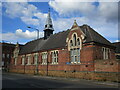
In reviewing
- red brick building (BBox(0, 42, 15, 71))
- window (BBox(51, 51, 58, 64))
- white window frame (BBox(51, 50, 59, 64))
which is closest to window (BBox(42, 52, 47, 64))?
white window frame (BBox(51, 50, 59, 64))

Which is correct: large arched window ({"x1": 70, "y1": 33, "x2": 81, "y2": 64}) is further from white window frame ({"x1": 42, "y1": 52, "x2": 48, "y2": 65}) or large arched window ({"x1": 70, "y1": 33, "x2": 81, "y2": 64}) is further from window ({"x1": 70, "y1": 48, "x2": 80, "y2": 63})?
white window frame ({"x1": 42, "y1": 52, "x2": 48, "y2": 65})

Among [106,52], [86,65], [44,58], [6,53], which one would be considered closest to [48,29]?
[44,58]

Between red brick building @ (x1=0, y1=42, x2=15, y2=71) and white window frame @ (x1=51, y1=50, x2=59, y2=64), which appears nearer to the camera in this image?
white window frame @ (x1=51, y1=50, x2=59, y2=64)

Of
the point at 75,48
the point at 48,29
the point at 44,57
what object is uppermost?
the point at 48,29

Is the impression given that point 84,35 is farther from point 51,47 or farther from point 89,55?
point 51,47

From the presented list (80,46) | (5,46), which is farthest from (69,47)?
(5,46)

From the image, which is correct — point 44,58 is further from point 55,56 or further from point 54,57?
point 55,56

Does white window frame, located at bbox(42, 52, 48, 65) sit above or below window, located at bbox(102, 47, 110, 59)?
below

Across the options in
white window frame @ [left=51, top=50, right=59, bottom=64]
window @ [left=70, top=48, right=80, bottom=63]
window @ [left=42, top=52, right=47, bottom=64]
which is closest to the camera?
window @ [left=70, top=48, right=80, bottom=63]

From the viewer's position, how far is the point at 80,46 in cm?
2423

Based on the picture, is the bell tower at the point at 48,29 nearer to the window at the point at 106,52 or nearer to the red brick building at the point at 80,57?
the red brick building at the point at 80,57

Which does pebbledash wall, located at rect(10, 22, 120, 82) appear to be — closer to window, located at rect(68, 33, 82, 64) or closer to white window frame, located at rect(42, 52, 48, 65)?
window, located at rect(68, 33, 82, 64)

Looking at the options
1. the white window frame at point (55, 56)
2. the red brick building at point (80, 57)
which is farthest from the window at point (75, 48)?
the white window frame at point (55, 56)

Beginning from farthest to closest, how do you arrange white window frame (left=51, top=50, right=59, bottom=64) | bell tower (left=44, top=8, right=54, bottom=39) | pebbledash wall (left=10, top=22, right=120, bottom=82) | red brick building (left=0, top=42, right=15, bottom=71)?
red brick building (left=0, top=42, right=15, bottom=71) → bell tower (left=44, top=8, right=54, bottom=39) → white window frame (left=51, top=50, right=59, bottom=64) → pebbledash wall (left=10, top=22, right=120, bottom=82)
